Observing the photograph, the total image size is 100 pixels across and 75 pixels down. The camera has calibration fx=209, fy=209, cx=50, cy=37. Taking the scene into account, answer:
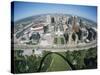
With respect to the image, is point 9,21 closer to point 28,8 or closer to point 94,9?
point 28,8

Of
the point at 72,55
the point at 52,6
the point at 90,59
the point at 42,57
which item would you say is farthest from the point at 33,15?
the point at 90,59

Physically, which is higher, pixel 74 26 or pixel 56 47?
pixel 74 26

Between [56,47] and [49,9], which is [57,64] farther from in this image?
[49,9]

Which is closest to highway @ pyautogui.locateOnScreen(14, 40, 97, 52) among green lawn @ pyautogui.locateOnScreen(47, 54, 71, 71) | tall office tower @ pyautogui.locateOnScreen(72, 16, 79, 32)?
green lawn @ pyautogui.locateOnScreen(47, 54, 71, 71)

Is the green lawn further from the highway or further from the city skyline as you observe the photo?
the city skyline

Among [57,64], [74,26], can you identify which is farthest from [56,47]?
[74,26]

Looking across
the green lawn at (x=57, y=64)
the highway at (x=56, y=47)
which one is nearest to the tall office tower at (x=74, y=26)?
the highway at (x=56, y=47)
